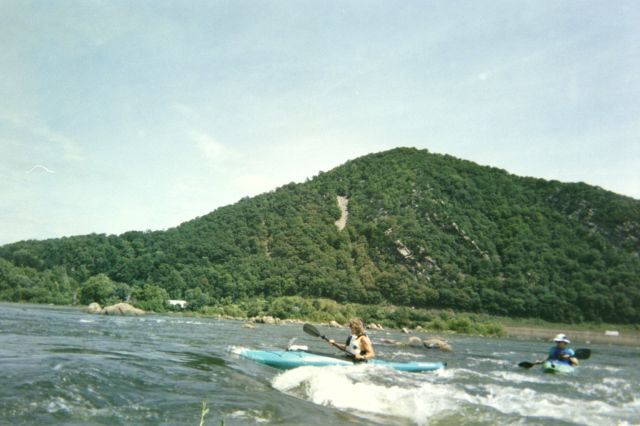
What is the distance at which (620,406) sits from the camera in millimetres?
10375

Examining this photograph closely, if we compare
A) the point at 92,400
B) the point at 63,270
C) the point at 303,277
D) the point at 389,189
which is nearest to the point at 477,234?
the point at 389,189

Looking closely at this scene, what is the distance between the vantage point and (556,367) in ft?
54.3

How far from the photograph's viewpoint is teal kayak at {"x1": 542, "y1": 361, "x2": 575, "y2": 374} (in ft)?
54.2

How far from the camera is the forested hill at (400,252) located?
3012 inches

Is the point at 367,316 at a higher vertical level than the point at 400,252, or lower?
lower

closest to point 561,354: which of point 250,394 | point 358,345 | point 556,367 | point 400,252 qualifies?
point 556,367

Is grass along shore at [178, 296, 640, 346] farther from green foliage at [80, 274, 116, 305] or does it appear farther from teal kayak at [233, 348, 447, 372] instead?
teal kayak at [233, 348, 447, 372]

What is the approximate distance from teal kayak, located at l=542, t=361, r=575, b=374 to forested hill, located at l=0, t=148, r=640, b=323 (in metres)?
59.0

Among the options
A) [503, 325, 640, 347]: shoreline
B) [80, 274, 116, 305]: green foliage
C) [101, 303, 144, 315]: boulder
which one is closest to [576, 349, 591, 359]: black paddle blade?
[101, 303, 144, 315]: boulder

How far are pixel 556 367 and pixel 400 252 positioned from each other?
83268mm

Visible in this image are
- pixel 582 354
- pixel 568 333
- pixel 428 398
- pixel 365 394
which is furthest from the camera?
pixel 568 333

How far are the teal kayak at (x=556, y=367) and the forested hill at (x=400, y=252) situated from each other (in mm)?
58976

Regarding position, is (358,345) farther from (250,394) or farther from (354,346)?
(250,394)

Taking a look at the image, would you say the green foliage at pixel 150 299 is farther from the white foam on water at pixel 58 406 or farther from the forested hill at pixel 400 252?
the white foam on water at pixel 58 406
